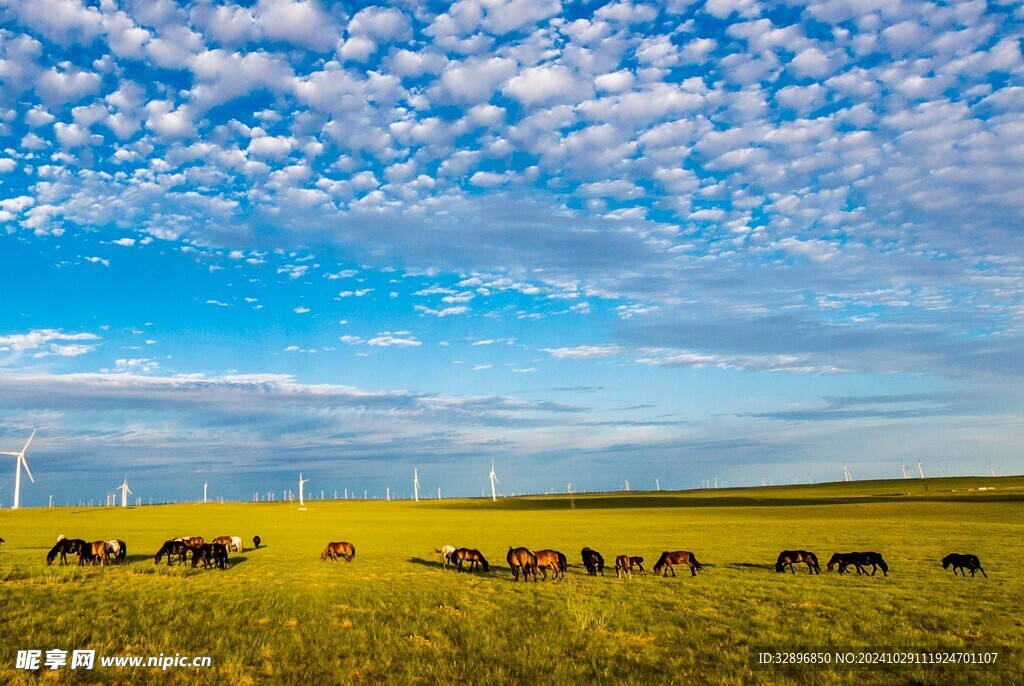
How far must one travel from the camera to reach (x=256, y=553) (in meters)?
40.0

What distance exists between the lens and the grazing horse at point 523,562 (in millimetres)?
27125

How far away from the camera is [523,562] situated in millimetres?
27312

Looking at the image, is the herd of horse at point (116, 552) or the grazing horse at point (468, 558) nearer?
the herd of horse at point (116, 552)

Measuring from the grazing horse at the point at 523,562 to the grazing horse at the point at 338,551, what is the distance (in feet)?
41.7

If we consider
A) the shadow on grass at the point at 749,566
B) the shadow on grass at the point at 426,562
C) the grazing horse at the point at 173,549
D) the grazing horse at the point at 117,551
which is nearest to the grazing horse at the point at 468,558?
the shadow on grass at the point at 426,562

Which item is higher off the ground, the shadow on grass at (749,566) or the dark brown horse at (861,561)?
the dark brown horse at (861,561)

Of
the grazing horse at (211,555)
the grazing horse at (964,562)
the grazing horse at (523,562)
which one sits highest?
the grazing horse at (211,555)

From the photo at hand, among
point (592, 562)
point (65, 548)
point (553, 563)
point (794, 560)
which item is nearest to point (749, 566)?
point (794, 560)

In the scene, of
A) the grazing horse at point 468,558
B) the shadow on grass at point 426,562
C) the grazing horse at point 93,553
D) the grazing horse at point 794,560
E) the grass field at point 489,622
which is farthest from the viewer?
the shadow on grass at point 426,562

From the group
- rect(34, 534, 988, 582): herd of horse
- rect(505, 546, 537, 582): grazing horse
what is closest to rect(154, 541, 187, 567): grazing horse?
rect(34, 534, 988, 582): herd of horse

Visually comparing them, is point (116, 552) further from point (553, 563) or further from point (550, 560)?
point (553, 563)

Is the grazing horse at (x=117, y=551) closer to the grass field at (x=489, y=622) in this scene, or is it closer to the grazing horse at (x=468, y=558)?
the grass field at (x=489, y=622)

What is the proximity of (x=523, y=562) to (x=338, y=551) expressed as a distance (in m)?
14.4

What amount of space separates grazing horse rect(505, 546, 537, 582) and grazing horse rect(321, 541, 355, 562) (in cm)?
1272
